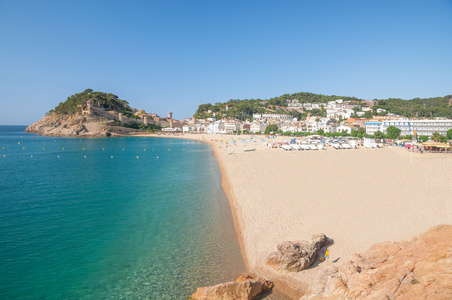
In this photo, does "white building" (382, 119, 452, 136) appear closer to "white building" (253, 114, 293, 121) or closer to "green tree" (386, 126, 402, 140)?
"green tree" (386, 126, 402, 140)

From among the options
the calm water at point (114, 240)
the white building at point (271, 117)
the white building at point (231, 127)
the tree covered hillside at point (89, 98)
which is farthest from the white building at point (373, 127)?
the tree covered hillside at point (89, 98)

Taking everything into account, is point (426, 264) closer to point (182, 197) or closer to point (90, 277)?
point (90, 277)

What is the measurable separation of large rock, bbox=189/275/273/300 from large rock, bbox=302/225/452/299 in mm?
1454

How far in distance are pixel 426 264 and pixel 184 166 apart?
Answer: 25.7 m

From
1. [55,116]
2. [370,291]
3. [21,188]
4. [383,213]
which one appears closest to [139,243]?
[370,291]

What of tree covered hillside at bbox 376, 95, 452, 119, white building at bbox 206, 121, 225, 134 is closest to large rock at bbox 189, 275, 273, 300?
white building at bbox 206, 121, 225, 134

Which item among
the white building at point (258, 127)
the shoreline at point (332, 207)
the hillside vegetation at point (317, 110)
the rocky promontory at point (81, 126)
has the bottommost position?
the shoreline at point (332, 207)

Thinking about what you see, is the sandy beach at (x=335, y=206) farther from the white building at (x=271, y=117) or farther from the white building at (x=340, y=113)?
the white building at (x=271, y=117)

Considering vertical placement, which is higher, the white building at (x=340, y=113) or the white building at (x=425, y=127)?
the white building at (x=340, y=113)

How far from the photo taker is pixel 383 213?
11852 millimetres

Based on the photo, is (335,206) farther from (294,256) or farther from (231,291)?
(231,291)

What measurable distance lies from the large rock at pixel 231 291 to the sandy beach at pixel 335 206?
105 cm

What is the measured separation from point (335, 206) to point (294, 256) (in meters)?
5.80

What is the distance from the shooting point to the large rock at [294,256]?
8.19 metres
